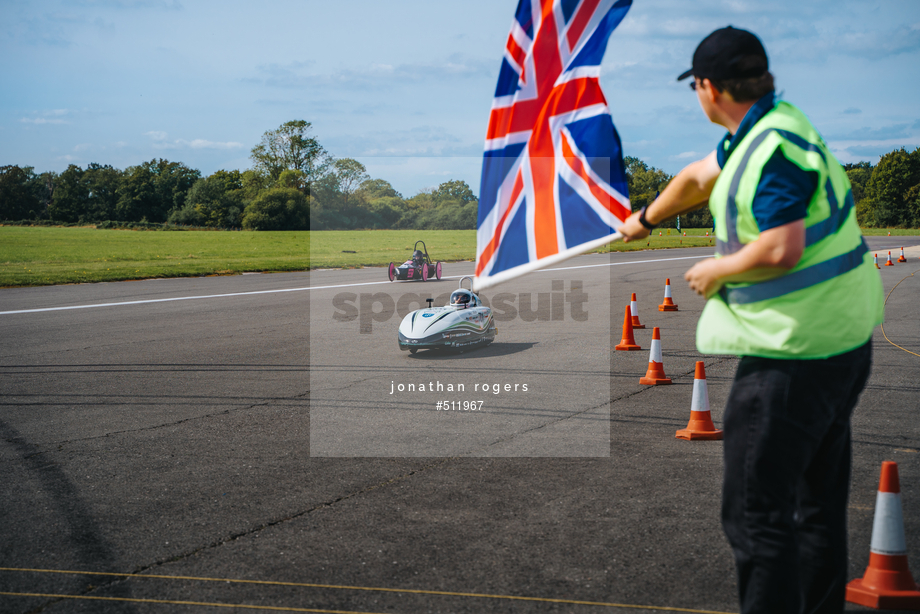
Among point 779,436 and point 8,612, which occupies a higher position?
point 779,436

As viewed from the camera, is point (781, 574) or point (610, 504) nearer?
point (781, 574)

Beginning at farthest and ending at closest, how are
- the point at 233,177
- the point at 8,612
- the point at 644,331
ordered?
1. the point at 233,177
2. the point at 644,331
3. the point at 8,612

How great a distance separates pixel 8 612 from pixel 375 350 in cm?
705

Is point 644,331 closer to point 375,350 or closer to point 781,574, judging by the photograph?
point 375,350

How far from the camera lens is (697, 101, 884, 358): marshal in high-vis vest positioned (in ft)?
6.60

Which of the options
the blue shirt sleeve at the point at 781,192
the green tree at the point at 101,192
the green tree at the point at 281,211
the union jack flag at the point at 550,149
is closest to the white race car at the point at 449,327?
the union jack flag at the point at 550,149

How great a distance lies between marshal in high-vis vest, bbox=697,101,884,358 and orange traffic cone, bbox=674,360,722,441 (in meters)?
3.67

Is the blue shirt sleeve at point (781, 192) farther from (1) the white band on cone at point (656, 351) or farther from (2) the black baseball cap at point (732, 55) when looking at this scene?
(1) the white band on cone at point (656, 351)

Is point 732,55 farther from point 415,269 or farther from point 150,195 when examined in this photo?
point 150,195

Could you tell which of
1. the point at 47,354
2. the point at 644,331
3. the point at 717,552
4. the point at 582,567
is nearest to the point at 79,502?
the point at 582,567

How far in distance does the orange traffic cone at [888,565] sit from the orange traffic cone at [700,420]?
2.51 metres

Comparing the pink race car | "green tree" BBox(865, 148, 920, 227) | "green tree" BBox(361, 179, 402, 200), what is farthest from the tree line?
the pink race car

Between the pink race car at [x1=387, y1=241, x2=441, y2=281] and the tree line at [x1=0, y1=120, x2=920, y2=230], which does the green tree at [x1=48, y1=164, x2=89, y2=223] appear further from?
the pink race car at [x1=387, y1=241, x2=441, y2=281]

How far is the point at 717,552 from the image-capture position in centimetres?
363
